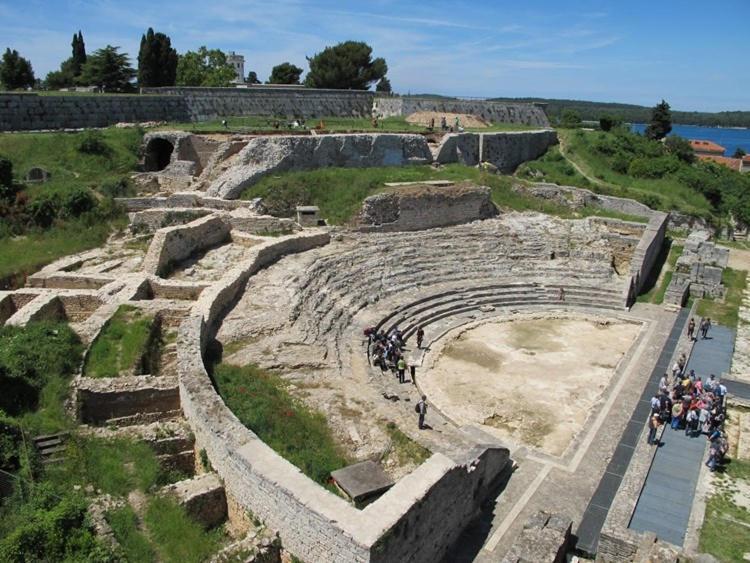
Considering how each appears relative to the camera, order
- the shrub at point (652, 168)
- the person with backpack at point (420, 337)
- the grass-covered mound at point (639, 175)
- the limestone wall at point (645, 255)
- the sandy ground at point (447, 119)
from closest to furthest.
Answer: the person with backpack at point (420, 337), the limestone wall at point (645, 255), the grass-covered mound at point (639, 175), the shrub at point (652, 168), the sandy ground at point (447, 119)

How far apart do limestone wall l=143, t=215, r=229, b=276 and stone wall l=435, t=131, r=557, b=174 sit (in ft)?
43.5

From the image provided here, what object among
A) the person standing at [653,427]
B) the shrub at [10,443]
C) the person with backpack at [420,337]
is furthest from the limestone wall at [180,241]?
the person standing at [653,427]

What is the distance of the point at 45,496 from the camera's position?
22.8 feet

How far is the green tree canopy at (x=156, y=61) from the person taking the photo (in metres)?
39.4

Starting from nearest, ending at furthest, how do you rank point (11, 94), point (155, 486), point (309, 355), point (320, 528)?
point (320, 528)
point (155, 486)
point (309, 355)
point (11, 94)

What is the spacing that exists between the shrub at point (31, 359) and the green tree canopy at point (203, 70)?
126ft

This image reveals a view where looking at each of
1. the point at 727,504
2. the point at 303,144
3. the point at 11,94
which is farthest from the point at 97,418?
the point at 11,94

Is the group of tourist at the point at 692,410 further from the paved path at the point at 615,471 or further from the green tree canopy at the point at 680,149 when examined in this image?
the green tree canopy at the point at 680,149

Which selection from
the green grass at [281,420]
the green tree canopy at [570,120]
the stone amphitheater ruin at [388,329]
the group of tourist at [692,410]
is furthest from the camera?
the green tree canopy at [570,120]

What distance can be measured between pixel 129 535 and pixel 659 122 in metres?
49.4

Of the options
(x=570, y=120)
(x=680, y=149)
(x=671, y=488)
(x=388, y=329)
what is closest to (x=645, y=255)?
(x=388, y=329)

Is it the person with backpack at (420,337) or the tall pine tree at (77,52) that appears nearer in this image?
the person with backpack at (420,337)

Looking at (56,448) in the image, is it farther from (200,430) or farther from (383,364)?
(383,364)

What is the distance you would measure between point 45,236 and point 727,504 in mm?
18852
